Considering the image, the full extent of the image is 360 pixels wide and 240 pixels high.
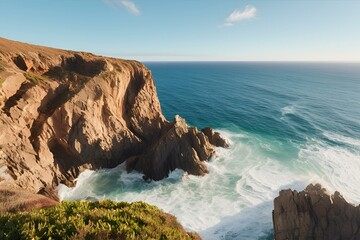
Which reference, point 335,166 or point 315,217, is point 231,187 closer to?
point 315,217

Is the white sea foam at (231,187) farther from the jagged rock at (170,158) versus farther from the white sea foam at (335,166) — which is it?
the jagged rock at (170,158)

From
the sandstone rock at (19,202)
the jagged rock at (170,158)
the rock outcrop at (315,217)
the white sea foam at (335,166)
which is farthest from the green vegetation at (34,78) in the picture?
the white sea foam at (335,166)

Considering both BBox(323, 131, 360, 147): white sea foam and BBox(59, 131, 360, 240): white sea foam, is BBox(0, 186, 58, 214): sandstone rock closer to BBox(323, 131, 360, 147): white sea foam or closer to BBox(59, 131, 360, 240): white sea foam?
BBox(59, 131, 360, 240): white sea foam

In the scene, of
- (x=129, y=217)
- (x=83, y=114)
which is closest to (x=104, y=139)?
(x=83, y=114)

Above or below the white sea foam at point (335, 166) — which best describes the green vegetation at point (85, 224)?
above

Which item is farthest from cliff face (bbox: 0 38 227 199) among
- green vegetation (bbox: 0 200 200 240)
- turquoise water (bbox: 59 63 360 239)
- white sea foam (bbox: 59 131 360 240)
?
green vegetation (bbox: 0 200 200 240)

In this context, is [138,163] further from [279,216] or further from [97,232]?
[97,232]

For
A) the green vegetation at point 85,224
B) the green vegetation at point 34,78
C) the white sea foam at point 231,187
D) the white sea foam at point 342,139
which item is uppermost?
the green vegetation at point 34,78
